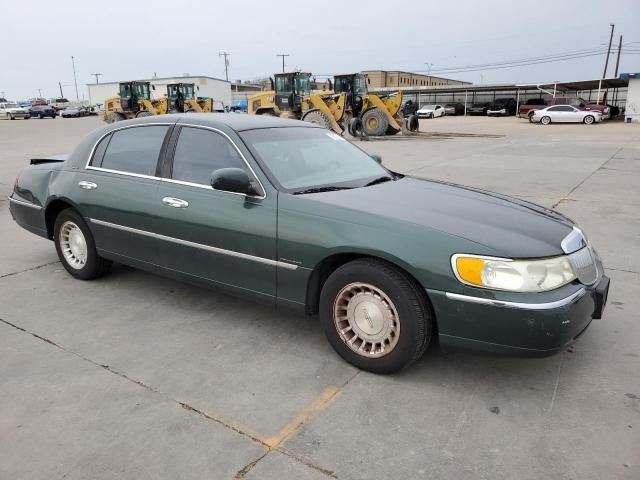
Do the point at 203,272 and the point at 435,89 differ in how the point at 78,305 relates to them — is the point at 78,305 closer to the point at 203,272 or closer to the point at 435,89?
the point at 203,272

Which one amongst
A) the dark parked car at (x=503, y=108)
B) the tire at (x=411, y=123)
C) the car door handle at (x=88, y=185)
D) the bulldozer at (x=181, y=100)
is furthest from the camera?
the dark parked car at (x=503, y=108)

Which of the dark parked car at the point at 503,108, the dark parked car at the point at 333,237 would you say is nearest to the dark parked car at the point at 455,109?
the dark parked car at the point at 503,108

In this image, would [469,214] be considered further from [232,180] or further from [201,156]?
[201,156]

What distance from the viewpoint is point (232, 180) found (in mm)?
3217

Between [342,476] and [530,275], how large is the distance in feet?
4.44

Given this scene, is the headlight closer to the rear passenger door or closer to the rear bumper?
the rear passenger door

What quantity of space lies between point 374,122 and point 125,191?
19002mm

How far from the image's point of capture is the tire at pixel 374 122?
21.8m

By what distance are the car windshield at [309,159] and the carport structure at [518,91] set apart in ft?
122

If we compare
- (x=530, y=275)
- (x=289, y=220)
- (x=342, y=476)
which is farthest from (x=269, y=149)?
(x=342, y=476)

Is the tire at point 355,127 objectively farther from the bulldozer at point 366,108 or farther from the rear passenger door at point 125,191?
the rear passenger door at point 125,191

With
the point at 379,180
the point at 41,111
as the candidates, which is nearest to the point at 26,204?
the point at 379,180

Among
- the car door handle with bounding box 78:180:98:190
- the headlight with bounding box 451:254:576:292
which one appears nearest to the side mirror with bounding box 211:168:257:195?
the headlight with bounding box 451:254:576:292

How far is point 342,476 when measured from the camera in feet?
7.34
